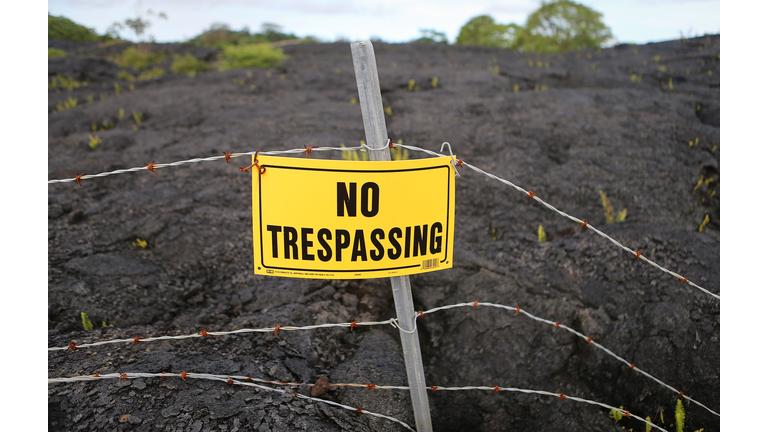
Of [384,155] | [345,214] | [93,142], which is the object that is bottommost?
[345,214]

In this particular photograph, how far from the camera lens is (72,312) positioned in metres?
2.66

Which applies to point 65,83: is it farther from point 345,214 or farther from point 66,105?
point 345,214

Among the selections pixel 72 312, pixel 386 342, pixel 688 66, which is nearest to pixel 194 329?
pixel 72 312

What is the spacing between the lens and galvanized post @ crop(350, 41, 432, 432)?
1.55 meters

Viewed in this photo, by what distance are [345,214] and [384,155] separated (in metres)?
0.30

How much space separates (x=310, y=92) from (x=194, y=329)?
6866 millimetres

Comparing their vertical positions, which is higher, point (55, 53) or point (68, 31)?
point (68, 31)

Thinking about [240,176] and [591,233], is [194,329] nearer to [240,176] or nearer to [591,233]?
[240,176]

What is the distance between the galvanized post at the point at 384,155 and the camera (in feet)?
5.10

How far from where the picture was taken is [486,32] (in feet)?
86.0

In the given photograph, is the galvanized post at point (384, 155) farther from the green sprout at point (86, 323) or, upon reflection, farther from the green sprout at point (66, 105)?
the green sprout at point (66, 105)

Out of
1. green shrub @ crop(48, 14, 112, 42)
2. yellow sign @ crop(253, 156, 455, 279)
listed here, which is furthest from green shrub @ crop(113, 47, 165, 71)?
yellow sign @ crop(253, 156, 455, 279)

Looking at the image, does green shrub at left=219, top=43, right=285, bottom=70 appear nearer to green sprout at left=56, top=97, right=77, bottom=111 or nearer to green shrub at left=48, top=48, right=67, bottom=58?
green sprout at left=56, top=97, right=77, bottom=111

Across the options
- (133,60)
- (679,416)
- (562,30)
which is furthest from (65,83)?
(562,30)
